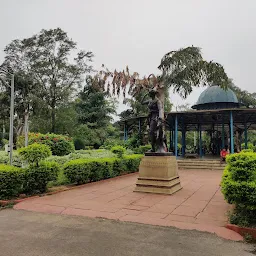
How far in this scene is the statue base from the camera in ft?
26.4

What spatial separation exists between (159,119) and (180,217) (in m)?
4.08

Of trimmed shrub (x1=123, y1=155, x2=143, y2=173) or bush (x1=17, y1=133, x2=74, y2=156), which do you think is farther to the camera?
bush (x1=17, y1=133, x2=74, y2=156)

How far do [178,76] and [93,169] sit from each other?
26.3 ft

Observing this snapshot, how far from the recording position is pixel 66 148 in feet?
56.6

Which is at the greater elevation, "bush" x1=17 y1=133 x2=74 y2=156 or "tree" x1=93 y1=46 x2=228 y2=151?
"tree" x1=93 y1=46 x2=228 y2=151

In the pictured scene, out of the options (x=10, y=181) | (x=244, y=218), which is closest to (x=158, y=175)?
(x=244, y=218)

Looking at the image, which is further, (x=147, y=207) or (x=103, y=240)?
(x=147, y=207)

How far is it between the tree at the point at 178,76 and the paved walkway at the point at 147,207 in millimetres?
6706

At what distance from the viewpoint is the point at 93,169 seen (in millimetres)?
10141

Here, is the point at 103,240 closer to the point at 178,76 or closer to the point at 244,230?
the point at 244,230

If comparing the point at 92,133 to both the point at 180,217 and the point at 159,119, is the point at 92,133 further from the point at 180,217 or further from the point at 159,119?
the point at 180,217

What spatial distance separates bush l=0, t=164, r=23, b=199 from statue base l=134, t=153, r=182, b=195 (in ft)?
11.5

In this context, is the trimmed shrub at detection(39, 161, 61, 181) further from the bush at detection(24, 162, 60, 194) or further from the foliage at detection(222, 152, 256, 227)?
the foliage at detection(222, 152, 256, 227)

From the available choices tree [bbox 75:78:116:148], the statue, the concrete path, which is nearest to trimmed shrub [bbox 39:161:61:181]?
the concrete path
